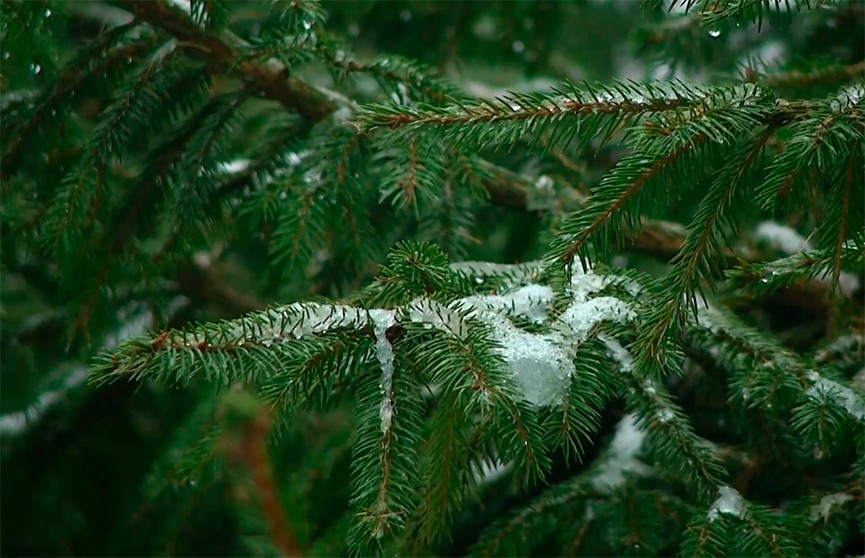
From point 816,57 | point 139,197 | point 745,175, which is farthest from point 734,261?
point 139,197

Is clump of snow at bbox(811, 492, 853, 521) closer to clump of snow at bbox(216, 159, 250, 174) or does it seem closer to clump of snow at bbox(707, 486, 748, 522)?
clump of snow at bbox(707, 486, 748, 522)

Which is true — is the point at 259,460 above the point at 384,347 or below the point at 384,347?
below

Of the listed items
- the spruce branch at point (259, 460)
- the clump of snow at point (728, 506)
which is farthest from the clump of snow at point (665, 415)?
the spruce branch at point (259, 460)

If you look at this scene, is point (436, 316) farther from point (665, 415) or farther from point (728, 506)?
point (728, 506)

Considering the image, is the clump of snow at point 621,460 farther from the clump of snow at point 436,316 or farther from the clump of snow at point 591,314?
the clump of snow at point 436,316

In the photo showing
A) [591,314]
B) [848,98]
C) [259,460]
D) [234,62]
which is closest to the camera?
[848,98]

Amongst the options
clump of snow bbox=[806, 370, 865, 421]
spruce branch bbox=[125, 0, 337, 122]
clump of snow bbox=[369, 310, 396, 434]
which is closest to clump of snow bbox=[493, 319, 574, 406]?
clump of snow bbox=[369, 310, 396, 434]

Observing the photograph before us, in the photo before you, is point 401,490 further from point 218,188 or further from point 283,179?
point 218,188

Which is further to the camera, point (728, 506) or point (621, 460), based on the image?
point (621, 460)

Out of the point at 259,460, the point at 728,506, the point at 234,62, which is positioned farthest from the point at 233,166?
the point at 728,506
